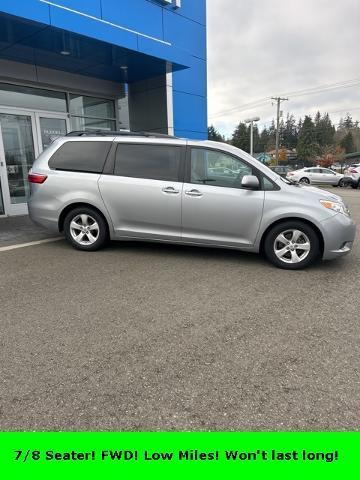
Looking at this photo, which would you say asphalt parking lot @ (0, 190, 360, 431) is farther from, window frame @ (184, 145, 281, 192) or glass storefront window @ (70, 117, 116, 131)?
glass storefront window @ (70, 117, 116, 131)

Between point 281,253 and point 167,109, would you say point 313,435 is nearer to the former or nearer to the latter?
point 281,253

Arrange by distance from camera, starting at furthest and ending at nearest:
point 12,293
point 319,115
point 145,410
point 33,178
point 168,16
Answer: point 319,115 < point 168,16 < point 33,178 < point 12,293 < point 145,410

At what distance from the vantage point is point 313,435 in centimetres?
212

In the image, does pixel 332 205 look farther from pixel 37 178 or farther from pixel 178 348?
pixel 37 178

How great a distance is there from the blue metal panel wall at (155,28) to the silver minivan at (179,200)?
8.03 feet

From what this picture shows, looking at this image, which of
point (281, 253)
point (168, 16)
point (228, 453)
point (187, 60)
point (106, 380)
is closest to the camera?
point (228, 453)

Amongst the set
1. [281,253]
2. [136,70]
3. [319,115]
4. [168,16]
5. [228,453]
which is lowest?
[228,453]

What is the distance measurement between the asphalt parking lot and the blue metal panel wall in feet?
15.5

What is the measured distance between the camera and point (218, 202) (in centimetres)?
516

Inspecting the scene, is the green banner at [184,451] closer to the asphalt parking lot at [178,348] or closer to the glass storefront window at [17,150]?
the asphalt parking lot at [178,348]

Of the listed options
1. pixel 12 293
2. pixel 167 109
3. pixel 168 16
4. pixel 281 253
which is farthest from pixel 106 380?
Answer: pixel 168 16

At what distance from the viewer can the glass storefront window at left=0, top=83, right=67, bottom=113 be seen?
8.84 meters

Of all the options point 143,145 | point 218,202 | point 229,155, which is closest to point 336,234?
point 218,202

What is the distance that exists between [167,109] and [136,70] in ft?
4.81
